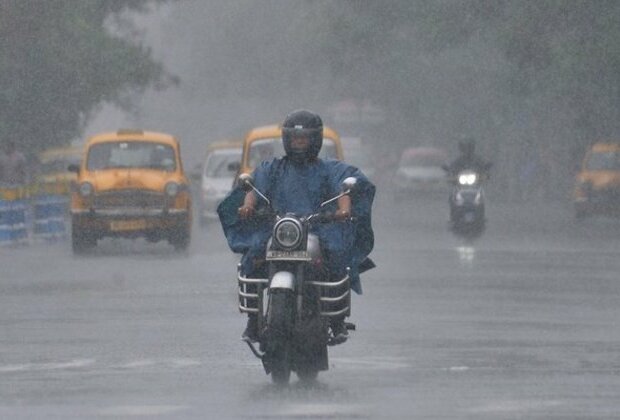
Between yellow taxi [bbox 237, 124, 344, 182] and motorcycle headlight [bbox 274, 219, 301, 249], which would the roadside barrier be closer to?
yellow taxi [bbox 237, 124, 344, 182]

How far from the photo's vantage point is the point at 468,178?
36.5m

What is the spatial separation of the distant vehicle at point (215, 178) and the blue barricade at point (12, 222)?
7.29 m

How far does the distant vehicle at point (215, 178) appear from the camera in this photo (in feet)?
143

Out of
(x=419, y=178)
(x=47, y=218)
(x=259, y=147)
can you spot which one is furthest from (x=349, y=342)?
(x=419, y=178)

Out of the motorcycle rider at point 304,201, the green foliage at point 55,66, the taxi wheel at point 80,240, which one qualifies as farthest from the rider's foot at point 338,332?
the green foliage at point 55,66

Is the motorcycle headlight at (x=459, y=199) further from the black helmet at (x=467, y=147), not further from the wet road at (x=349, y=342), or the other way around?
the wet road at (x=349, y=342)

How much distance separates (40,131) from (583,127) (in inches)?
518

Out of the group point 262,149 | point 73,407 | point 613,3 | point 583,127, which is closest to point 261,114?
point 583,127

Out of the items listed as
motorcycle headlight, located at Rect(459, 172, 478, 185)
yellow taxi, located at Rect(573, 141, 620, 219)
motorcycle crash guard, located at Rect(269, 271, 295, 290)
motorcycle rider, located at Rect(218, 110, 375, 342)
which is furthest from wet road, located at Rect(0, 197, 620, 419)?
yellow taxi, located at Rect(573, 141, 620, 219)

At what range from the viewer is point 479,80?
71250 millimetres

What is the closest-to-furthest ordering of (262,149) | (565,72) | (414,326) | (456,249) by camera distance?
(414,326) < (456,249) < (262,149) < (565,72)

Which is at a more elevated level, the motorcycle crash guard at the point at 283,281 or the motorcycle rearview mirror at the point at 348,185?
the motorcycle rearview mirror at the point at 348,185

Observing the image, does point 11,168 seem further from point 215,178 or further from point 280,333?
point 280,333

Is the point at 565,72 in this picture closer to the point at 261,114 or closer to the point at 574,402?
the point at 574,402
